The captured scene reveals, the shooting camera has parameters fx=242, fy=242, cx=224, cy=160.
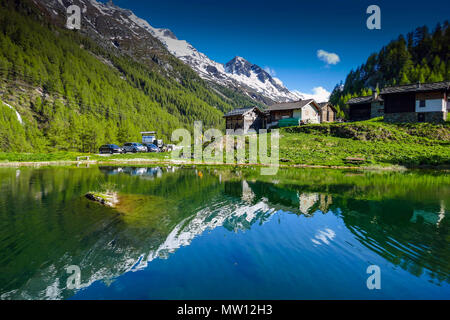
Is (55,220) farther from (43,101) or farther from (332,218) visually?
(43,101)

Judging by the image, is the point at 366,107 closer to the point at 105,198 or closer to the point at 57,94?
the point at 105,198

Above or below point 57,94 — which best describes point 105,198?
below

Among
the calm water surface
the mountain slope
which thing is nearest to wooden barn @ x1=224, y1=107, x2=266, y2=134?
the mountain slope

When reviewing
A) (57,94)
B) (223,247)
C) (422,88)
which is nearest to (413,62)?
(422,88)

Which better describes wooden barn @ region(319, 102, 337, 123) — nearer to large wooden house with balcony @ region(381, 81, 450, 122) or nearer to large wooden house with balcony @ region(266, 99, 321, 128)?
large wooden house with balcony @ region(266, 99, 321, 128)

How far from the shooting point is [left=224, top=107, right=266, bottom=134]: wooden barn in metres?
62.3

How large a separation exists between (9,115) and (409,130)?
107055 millimetres

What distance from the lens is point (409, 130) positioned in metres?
44.8

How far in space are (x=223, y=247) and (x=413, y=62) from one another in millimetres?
139154

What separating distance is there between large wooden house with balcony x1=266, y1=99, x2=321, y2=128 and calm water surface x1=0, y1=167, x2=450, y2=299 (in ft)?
157

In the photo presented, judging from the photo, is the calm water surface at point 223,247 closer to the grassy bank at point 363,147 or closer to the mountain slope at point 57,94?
the grassy bank at point 363,147

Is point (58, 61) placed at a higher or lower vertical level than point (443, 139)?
higher

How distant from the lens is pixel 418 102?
47281 millimetres
